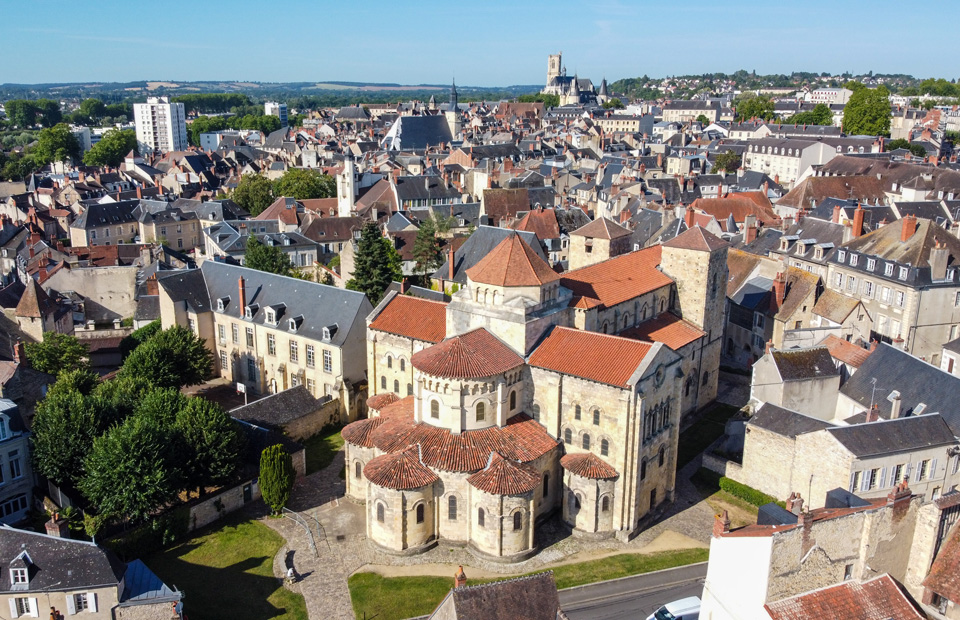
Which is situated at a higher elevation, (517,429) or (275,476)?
(517,429)

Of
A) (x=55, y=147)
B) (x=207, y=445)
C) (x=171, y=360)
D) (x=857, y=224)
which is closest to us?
(x=207, y=445)

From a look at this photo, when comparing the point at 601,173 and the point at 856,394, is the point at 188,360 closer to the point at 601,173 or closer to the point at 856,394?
the point at 856,394

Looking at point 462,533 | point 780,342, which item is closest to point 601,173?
point 780,342

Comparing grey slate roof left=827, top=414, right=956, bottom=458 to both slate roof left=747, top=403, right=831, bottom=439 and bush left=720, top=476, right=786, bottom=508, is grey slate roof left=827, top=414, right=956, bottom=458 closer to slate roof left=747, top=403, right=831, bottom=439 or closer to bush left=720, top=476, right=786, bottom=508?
slate roof left=747, top=403, right=831, bottom=439

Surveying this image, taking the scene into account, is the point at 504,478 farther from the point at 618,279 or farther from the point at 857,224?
the point at 857,224

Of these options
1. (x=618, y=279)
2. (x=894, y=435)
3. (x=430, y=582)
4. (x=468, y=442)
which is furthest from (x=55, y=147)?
(x=894, y=435)
